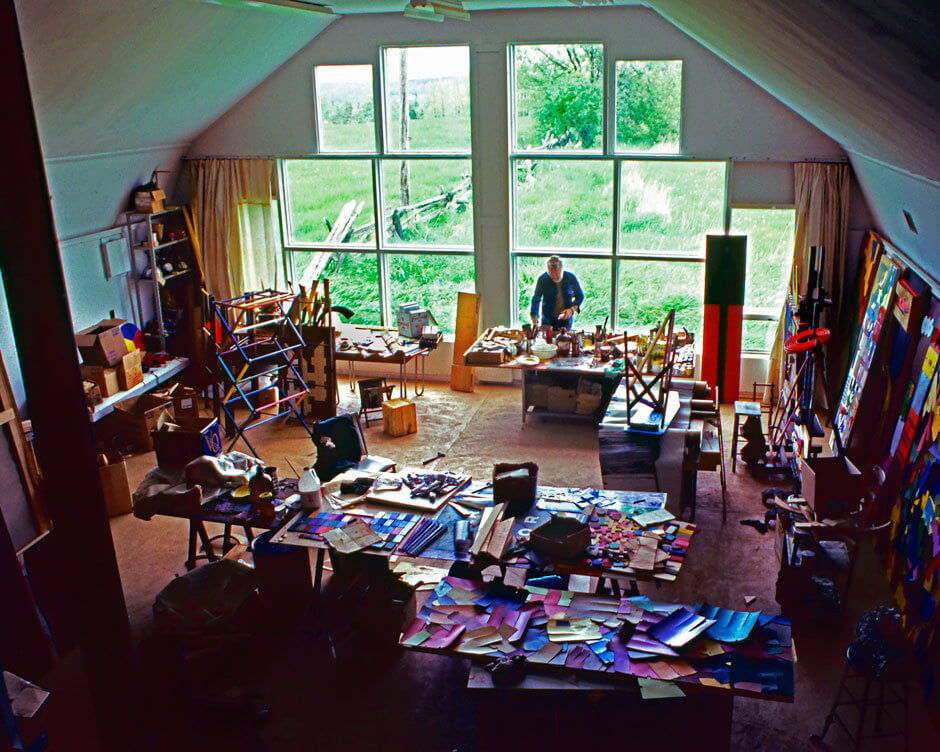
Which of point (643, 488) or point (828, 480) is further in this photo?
point (643, 488)

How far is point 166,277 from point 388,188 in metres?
2.88

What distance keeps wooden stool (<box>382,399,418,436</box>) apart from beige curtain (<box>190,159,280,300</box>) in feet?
10.1

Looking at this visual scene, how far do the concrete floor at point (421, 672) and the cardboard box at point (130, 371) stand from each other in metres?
1.83

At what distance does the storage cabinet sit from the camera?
10.2m

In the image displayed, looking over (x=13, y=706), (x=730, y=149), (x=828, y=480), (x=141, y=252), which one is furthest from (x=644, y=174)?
(x=13, y=706)

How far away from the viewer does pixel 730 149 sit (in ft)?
31.2

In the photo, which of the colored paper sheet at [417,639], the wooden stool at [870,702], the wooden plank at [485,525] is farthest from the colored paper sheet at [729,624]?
the colored paper sheet at [417,639]

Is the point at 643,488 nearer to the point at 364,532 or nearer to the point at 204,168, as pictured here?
the point at 364,532


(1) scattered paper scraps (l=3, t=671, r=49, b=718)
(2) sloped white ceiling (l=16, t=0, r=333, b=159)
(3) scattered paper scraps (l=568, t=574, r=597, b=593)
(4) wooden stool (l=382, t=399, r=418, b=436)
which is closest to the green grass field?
(2) sloped white ceiling (l=16, t=0, r=333, b=159)

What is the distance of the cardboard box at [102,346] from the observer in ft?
28.7

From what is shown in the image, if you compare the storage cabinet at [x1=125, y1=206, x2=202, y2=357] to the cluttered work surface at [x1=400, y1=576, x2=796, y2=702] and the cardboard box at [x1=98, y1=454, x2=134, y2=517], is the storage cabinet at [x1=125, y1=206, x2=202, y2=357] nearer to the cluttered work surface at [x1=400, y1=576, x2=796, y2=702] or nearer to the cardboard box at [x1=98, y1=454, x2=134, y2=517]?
the cardboard box at [x1=98, y1=454, x2=134, y2=517]

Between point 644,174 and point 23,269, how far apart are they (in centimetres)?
776

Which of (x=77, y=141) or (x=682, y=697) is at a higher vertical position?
(x=77, y=141)

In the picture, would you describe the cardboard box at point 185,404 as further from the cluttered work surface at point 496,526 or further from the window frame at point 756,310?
the window frame at point 756,310
